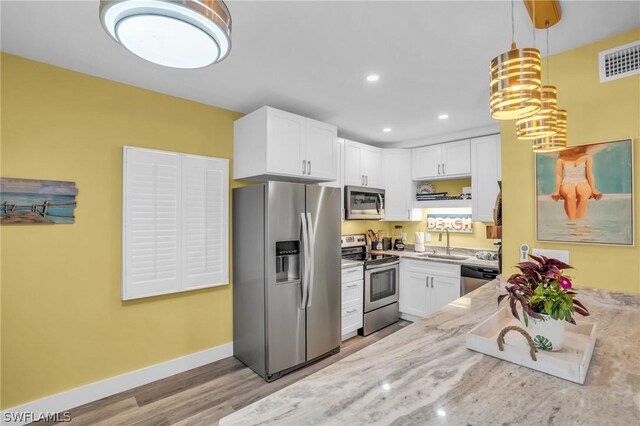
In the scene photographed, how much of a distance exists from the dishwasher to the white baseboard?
2.81 meters

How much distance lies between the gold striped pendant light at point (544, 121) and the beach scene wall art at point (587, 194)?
80 centimetres

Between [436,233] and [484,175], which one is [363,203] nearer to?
[436,233]

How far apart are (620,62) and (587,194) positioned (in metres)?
0.81

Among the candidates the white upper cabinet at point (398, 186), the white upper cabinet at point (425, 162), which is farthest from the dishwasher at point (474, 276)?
the white upper cabinet at point (425, 162)

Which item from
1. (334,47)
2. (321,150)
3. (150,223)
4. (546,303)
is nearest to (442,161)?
(321,150)

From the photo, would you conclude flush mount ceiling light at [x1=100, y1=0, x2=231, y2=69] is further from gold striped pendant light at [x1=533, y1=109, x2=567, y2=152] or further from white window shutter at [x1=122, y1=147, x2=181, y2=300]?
white window shutter at [x1=122, y1=147, x2=181, y2=300]

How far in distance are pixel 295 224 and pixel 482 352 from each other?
6.36 feet

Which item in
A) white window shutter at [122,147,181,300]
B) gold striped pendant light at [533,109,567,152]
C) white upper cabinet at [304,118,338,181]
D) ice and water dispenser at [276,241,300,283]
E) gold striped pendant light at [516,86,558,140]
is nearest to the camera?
gold striped pendant light at [516,86,558,140]

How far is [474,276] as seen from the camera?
11.2 ft

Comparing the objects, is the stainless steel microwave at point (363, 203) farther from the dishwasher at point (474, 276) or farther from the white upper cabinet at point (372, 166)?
the dishwasher at point (474, 276)

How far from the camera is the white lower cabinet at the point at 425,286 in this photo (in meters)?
3.64

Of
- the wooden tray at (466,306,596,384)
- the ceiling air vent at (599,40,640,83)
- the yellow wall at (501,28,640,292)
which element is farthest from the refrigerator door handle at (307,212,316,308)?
the ceiling air vent at (599,40,640,83)

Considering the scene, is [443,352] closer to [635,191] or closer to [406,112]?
[635,191]

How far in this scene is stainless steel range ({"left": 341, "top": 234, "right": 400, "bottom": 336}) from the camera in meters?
3.71
